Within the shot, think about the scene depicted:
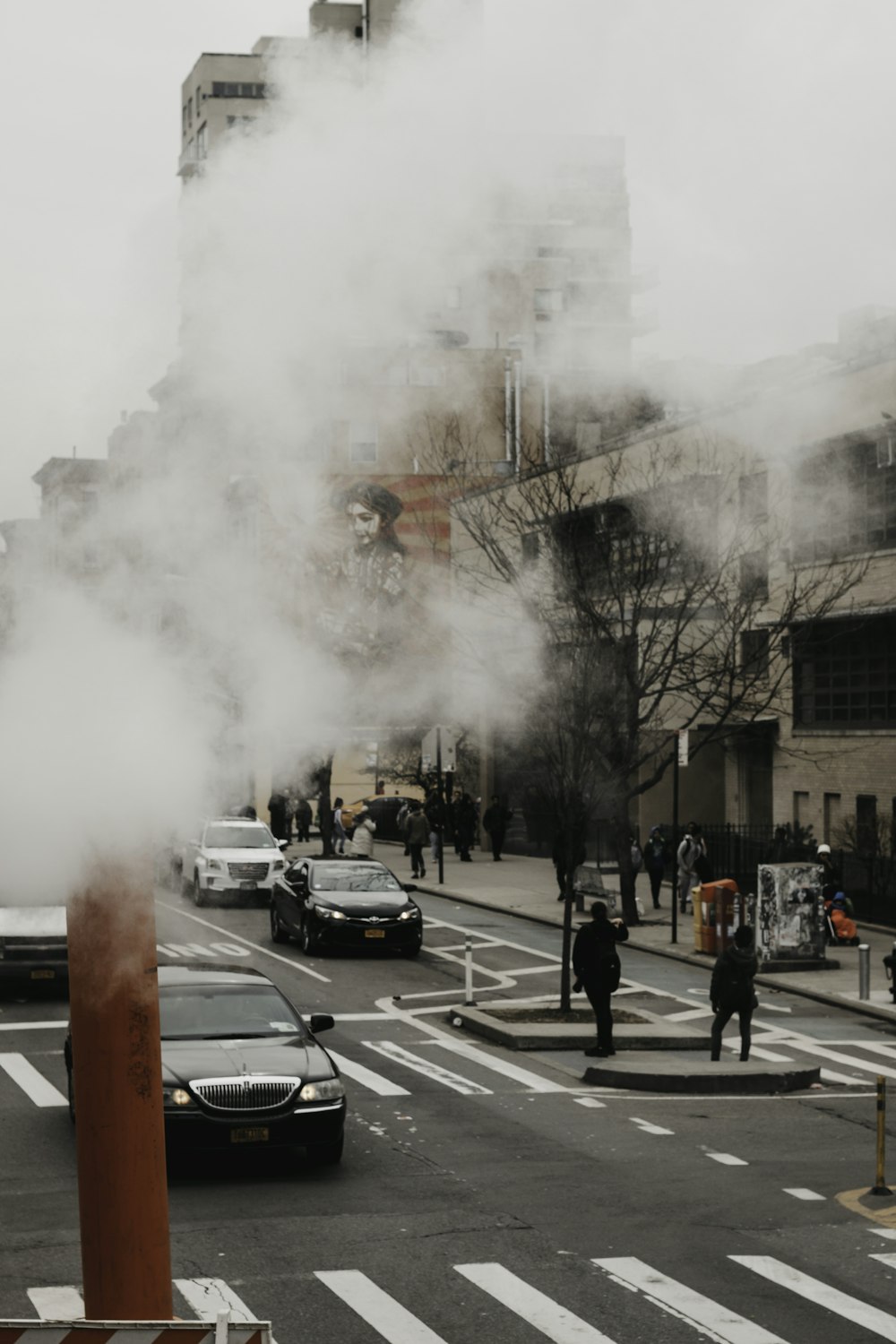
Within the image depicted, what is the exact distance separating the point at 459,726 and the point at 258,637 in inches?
1162

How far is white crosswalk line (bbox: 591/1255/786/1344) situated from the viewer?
9727 millimetres

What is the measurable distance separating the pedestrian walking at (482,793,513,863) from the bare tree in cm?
1164

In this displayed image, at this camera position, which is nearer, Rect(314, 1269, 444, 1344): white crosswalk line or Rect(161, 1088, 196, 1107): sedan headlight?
Rect(314, 1269, 444, 1344): white crosswalk line

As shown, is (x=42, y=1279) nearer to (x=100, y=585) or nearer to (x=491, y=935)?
(x=100, y=585)

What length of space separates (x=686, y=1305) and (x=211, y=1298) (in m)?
2.81

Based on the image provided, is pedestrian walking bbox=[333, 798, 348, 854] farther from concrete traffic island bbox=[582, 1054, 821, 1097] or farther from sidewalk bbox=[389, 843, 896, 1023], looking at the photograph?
concrete traffic island bbox=[582, 1054, 821, 1097]

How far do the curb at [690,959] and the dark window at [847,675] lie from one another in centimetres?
546

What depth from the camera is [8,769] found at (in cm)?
914

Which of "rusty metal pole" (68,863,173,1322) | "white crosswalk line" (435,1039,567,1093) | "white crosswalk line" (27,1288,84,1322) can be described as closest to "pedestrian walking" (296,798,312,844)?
"white crosswalk line" (435,1039,567,1093)

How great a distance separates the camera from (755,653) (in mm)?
31547

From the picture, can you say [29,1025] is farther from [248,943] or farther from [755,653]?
[755,653]

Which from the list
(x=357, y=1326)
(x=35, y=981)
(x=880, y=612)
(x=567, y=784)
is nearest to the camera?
(x=357, y=1326)

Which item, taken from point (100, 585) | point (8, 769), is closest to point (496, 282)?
point (100, 585)

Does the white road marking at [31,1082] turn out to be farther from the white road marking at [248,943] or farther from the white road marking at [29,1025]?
the white road marking at [248,943]
